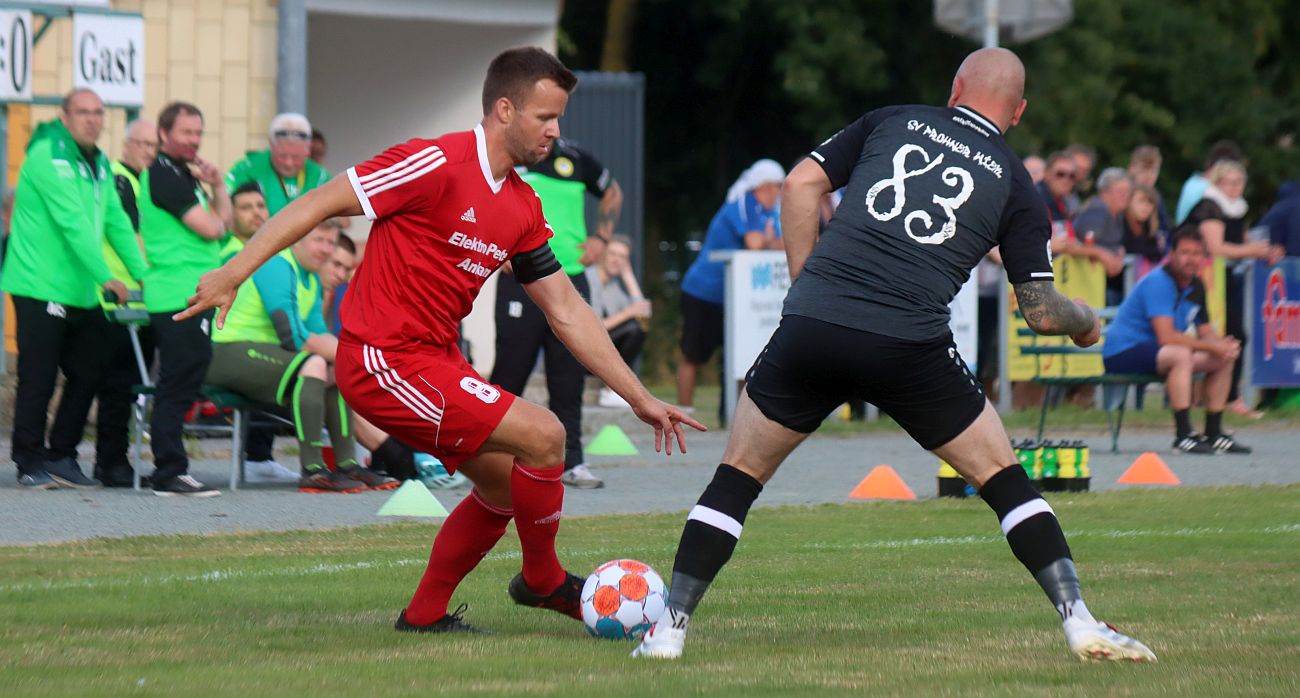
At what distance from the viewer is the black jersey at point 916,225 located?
19.8 ft

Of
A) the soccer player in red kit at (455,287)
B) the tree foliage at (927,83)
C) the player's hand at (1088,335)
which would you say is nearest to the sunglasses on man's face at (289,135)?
the soccer player in red kit at (455,287)

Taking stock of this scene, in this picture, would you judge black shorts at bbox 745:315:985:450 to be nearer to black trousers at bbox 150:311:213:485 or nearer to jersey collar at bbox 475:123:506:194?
jersey collar at bbox 475:123:506:194

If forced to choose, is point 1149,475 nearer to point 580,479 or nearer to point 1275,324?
point 580,479

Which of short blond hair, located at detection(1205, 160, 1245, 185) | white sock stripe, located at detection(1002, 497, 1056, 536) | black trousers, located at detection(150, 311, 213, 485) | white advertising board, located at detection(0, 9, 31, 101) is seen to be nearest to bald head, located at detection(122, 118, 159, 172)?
white advertising board, located at detection(0, 9, 31, 101)

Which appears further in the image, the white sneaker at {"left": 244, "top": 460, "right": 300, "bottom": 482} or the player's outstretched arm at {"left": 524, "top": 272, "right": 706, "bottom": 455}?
the white sneaker at {"left": 244, "top": 460, "right": 300, "bottom": 482}

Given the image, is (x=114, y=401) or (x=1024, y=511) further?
(x=114, y=401)

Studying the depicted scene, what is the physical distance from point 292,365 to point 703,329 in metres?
6.22

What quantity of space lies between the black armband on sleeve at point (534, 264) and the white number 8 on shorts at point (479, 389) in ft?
1.42

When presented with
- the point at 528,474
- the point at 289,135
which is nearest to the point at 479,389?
the point at 528,474

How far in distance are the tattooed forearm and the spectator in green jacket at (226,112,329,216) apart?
698cm

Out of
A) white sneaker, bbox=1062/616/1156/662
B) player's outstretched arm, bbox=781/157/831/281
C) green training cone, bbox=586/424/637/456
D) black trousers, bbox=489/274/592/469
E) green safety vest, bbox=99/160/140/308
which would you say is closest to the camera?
white sneaker, bbox=1062/616/1156/662

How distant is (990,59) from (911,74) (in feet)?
68.8

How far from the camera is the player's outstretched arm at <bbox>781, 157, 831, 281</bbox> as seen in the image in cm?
614

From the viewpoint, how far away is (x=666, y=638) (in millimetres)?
5914
